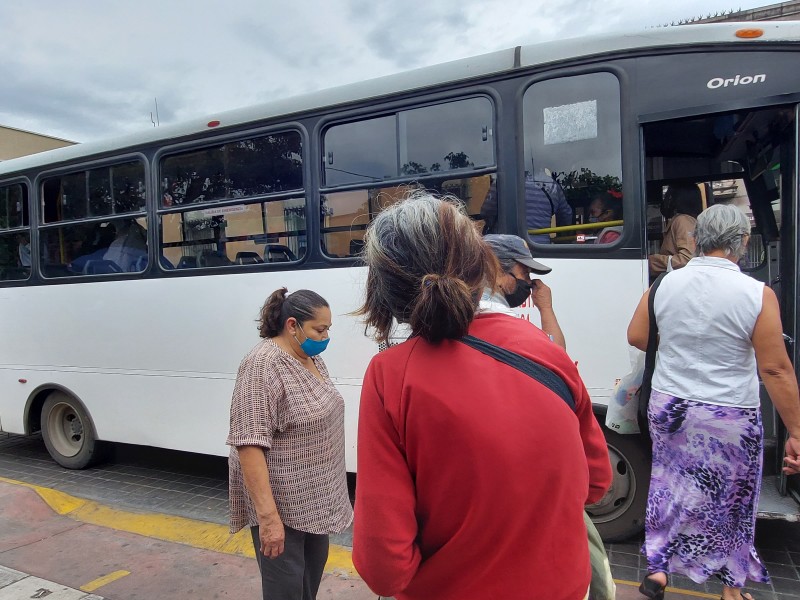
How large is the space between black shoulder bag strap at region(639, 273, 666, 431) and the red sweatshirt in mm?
1751

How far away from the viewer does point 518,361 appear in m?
1.23

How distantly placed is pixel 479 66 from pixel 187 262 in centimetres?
287

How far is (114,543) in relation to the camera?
4043 millimetres

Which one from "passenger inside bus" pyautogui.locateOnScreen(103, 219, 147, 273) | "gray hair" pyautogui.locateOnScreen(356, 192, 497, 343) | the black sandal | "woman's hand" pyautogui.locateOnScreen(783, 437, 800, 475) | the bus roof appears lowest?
the black sandal

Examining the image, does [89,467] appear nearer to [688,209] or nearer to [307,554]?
[307,554]

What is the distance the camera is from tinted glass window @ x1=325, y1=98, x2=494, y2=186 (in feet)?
12.2

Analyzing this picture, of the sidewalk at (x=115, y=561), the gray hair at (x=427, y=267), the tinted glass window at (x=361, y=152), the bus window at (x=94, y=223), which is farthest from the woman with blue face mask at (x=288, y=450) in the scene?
the bus window at (x=94, y=223)

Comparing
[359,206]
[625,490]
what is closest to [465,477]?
[625,490]

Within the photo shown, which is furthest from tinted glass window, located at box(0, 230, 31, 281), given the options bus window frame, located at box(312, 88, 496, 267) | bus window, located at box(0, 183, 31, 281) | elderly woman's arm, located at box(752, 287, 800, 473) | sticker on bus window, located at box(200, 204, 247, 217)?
elderly woman's arm, located at box(752, 287, 800, 473)

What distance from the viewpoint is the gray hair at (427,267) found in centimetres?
118

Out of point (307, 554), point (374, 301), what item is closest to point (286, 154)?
point (307, 554)

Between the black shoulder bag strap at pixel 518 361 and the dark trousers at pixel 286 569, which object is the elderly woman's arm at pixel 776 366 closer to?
the black shoulder bag strap at pixel 518 361

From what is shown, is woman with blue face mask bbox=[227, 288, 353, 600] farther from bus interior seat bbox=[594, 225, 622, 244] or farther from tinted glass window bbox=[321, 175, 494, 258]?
bus interior seat bbox=[594, 225, 622, 244]

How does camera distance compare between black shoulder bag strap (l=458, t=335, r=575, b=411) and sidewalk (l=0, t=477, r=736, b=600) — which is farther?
sidewalk (l=0, t=477, r=736, b=600)
